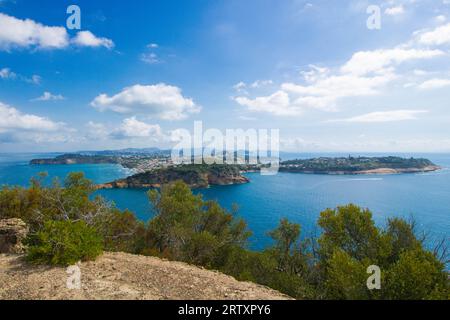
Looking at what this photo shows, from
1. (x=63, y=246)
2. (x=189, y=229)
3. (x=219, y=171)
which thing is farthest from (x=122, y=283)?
(x=219, y=171)

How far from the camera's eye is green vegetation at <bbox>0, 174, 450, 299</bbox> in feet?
24.5

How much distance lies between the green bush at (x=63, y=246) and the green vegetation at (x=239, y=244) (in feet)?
0.09

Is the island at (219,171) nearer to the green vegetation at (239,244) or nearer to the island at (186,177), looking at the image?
the island at (186,177)

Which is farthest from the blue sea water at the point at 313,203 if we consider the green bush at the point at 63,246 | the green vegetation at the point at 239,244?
the green bush at the point at 63,246

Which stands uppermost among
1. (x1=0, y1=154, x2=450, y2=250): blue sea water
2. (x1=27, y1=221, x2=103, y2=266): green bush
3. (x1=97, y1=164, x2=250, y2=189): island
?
(x1=27, y1=221, x2=103, y2=266): green bush

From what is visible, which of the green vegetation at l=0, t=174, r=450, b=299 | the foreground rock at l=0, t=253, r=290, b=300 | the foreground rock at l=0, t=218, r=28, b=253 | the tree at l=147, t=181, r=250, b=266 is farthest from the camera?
the tree at l=147, t=181, r=250, b=266

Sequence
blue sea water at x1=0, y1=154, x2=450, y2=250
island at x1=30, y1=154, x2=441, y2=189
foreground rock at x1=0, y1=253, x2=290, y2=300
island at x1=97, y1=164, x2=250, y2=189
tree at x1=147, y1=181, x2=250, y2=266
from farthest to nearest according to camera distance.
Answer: island at x1=30, y1=154, x2=441, y2=189, island at x1=97, y1=164, x2=250, y2=189, blue sea water at x1=0, y1=154, x2=450, y2=250, tree at x1=147, y1=181, x2=250, y2=266, foreground rock at x1=0, y1=253, x2=290, y2=300

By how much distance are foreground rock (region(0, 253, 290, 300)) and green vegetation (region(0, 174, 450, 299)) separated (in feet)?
2.10

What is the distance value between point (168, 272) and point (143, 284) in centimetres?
99

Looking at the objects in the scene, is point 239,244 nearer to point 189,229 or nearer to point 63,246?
point 189,229

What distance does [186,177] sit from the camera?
83375 millimetres

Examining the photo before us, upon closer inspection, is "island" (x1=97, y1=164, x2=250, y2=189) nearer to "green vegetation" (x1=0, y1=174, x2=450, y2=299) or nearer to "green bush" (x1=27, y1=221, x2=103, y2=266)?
"green vegetation" (x1=0, y1=174, x2=450, y2=299)

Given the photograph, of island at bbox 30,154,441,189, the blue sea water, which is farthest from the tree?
island at bbox 30,154,441,189
